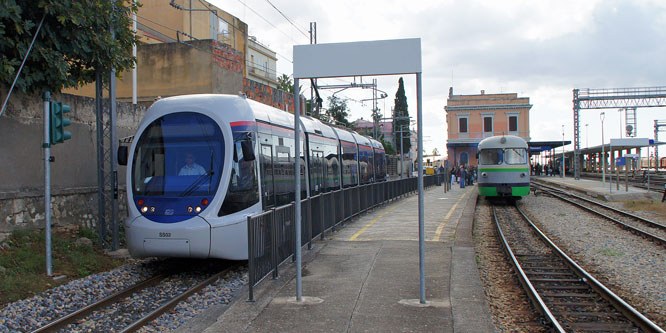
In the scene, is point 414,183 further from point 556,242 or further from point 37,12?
point 37,12

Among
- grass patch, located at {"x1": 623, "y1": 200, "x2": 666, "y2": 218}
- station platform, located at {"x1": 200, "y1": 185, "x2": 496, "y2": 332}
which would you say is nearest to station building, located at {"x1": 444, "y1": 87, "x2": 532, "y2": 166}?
grass patch, located at {"x1": 623, "y1": 200, "x2": 666, "y2": 218}

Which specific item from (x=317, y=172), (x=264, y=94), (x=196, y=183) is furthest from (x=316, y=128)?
(x=264, y=94)

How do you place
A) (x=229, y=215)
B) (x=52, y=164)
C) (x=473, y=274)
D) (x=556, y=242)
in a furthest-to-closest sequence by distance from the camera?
(x=556, y=242) < (x=52, y=164) < (x=229, y=215) < (x=473, y=274)

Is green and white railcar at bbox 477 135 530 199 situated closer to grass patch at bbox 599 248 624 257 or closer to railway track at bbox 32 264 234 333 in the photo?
grass patch at bbox 599 248 624 257

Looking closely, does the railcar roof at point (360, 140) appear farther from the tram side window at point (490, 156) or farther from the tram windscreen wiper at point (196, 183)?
the tram windscreen wiper at point (196, 183)

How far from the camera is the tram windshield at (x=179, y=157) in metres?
8.75

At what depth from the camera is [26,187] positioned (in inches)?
411

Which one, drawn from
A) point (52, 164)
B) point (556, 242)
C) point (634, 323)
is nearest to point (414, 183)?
point (556, 242)

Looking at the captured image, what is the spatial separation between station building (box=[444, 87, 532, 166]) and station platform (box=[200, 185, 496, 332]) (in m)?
52.9

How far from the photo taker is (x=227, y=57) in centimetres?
2234

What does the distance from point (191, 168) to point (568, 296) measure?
6027mm

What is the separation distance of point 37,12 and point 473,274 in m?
8.51

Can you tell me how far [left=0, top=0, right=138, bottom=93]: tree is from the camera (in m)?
8.95

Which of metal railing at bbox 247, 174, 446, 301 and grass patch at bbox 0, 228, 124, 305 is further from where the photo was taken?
grass patch at bbox 0, 228, 124, 305
